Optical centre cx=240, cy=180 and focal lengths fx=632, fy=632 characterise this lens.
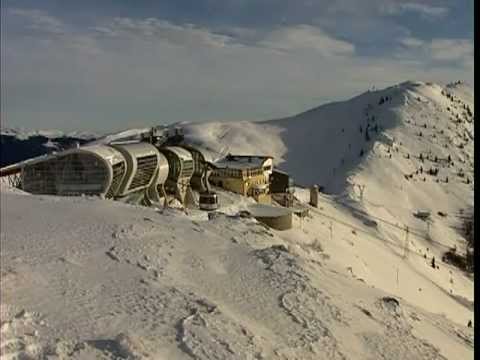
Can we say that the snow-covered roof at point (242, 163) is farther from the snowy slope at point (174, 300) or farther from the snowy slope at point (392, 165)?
the snowy slope at point (174, 300)

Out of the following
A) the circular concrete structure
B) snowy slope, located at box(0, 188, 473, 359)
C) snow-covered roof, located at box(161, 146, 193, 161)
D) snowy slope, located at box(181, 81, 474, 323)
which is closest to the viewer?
snowy slope, located at box(0, 188, 473, 359)

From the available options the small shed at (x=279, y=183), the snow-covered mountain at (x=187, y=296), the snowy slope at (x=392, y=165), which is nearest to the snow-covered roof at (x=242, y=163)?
the small shed at (x=279, y=183)

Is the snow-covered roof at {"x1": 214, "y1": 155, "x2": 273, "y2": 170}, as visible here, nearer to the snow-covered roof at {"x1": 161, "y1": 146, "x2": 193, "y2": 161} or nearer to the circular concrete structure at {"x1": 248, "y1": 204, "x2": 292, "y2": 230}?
the snow-covered roof at {"x1": 161, "y1": 146, "x2": 193, "y2": 161}

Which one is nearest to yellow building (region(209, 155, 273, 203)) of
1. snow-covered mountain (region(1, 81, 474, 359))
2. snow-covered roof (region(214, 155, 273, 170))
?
snow-covered roof (region(214, 155, 273, 170))

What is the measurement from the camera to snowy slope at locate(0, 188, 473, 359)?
32.5 feet

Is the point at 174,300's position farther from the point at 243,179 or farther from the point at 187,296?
the point at 243,179

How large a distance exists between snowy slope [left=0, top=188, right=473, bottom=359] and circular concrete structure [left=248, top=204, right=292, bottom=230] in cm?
1175

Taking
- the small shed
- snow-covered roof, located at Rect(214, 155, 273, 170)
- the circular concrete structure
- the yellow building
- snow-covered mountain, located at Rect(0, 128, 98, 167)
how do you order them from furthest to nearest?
snow-covered mountain, located at Rect(0, 128, 98, 167)
the small shed
snow-covered roof, located at Rect(214, 155, 273, 170)
the yellow building
the circular concrete structure

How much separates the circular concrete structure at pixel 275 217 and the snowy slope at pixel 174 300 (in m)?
11.7

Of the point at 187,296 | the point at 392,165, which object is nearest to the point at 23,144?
the point at 392,165

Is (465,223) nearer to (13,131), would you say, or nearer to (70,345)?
(70,345)

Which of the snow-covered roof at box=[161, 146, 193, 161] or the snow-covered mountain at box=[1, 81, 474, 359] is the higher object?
the snow-covered roof at box=[161, 146, 193, 161]

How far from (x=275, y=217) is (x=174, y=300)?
18.0 metres

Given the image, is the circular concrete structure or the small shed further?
the small shed
